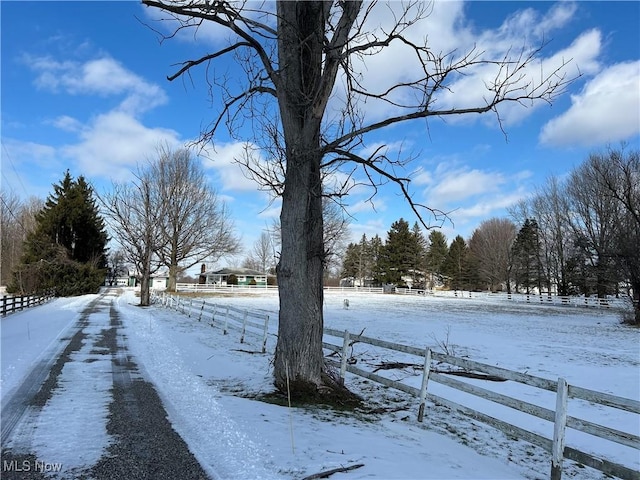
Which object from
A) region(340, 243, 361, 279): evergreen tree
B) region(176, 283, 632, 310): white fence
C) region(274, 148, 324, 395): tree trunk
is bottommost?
region(176, 283, 632, 310): white fence

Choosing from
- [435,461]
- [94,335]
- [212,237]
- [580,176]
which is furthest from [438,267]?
[435,461]

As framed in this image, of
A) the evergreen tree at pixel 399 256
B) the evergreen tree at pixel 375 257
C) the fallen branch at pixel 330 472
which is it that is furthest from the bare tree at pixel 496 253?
the fallen branch at pixel 330 472

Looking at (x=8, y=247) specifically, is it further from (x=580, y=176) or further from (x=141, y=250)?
(x=580, y=176)

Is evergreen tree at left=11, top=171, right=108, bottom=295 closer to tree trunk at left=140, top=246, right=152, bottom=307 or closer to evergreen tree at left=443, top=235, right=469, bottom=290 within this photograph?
tree trunk at left=140, top=246, right=152, bottom=307

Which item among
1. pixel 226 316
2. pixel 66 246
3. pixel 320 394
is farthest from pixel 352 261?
pixel 320 394

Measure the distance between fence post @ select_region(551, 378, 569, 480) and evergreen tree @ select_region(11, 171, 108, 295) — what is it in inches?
1683

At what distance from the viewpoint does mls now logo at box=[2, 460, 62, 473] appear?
3799 millimetres

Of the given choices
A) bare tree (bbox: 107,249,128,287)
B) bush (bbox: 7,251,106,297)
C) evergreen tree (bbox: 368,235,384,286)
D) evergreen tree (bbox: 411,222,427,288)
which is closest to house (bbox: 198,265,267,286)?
bare tree (bbox: 107,249,128,287)

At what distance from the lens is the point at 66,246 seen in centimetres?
4231

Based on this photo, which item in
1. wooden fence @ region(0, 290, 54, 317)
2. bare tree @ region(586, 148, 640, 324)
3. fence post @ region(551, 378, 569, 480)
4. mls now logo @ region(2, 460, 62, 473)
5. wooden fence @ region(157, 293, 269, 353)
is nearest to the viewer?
mls now logo @ region(2, 460, 62, 473)

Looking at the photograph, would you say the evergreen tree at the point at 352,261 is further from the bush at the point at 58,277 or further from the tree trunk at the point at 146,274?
the tree trunk at the point at 146,274

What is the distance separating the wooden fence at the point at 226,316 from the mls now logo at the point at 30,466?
317 inches

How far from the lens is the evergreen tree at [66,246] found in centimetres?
3872

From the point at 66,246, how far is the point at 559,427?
4662cm
